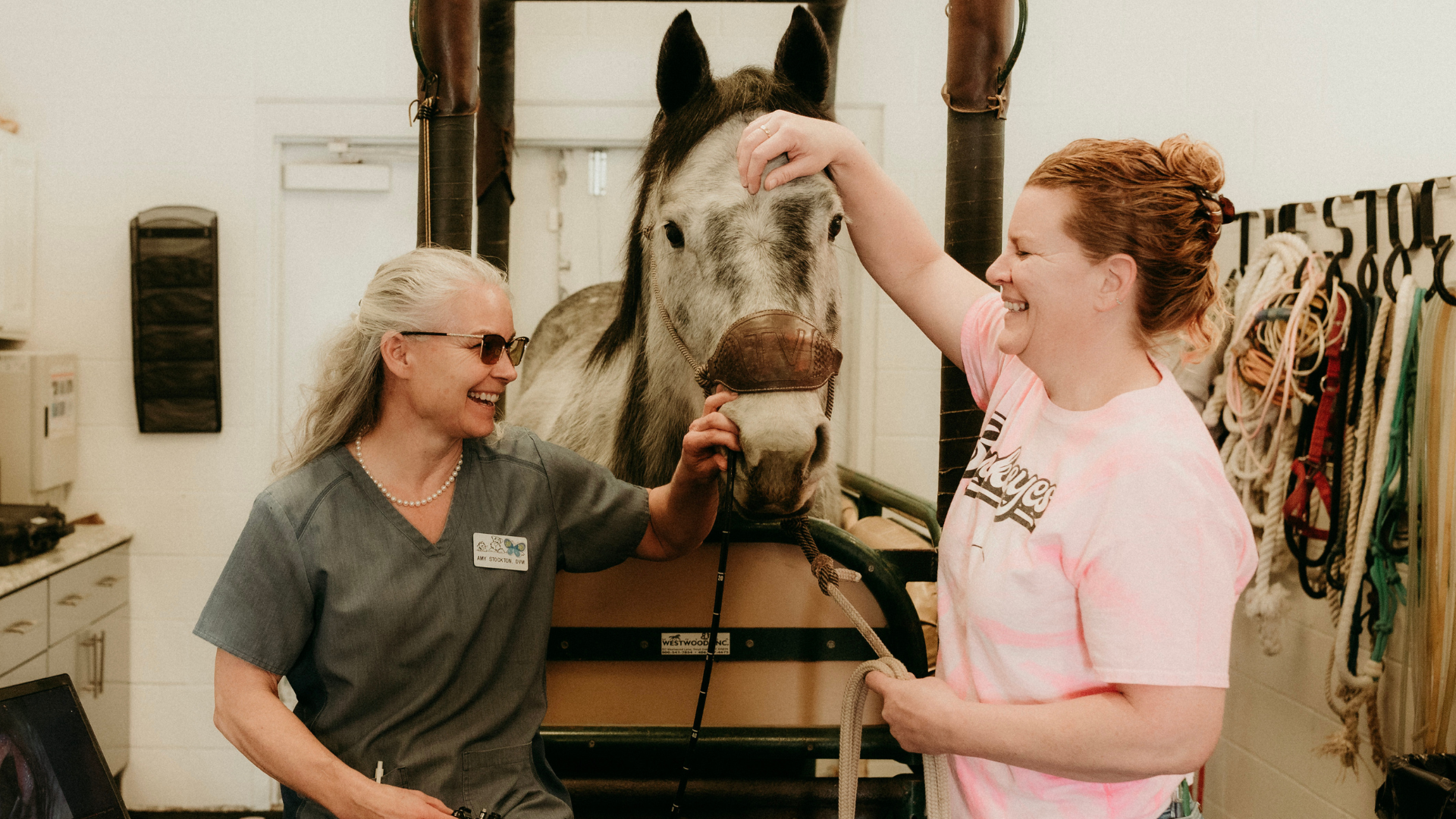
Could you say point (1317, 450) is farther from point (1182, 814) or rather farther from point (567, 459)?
point (567, 459)

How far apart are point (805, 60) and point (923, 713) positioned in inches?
40.2

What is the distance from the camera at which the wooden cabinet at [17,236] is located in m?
2.88

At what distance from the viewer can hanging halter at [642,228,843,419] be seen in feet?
3.82

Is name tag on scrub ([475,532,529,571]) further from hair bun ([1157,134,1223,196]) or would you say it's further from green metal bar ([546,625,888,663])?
hair bun ([1157,134,1223,196])

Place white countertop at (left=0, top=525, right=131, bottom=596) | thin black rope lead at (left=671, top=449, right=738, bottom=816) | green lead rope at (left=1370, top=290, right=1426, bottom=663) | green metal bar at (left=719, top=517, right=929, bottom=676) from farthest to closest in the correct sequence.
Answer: white countertop at (left=0, top=525, right=131, bottom=596) → green lead rope at (left=1370, top=290, right=1426, bottom=663) → green metal bar at (left=719, top=517, right=929, bottom=676) → thin black rope lead at (left=671, top=449, right=738, bottom=816)

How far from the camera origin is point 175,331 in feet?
10.0

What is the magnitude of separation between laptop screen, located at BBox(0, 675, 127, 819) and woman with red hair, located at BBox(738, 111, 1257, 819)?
183cm

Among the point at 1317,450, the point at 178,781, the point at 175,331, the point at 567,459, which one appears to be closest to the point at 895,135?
the point at 1317,450

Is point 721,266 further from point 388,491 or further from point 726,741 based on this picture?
point 726,741

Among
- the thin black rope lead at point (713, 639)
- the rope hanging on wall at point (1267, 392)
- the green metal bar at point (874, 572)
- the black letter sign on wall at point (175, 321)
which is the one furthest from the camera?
the black letter sign on wall at point (175, 321)

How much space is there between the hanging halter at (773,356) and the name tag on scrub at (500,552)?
1.28 ft

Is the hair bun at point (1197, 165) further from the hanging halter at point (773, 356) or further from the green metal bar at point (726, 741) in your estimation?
the green metal bar at point (726, 741)

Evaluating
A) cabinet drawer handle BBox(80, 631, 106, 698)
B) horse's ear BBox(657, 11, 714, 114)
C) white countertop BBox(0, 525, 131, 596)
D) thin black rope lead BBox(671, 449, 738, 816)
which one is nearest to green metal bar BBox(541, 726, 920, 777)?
thin black rope lead BBox(671, 449, 738, 816)

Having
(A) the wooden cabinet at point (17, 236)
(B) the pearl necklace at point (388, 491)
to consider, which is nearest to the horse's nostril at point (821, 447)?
(B) the pearl necklace at point (388, 491)
